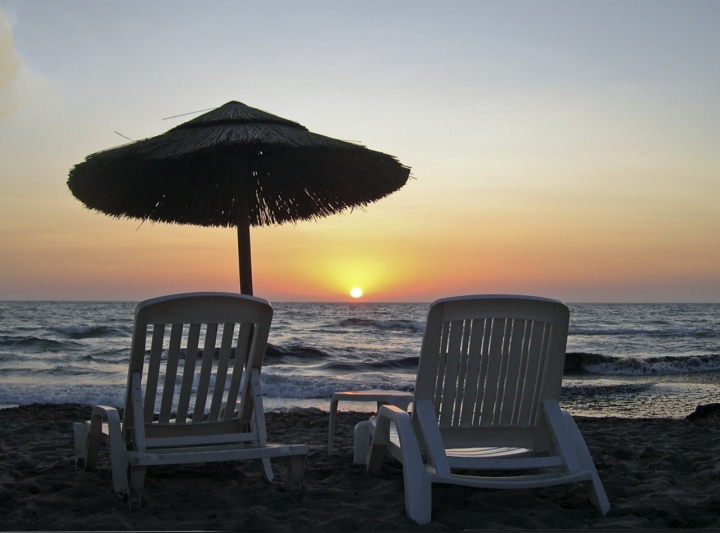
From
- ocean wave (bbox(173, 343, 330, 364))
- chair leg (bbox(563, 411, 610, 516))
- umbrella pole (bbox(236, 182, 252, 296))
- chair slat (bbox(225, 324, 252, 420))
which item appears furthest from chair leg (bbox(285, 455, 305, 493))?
ocean wave (bbox(173, 343, 330, 364))

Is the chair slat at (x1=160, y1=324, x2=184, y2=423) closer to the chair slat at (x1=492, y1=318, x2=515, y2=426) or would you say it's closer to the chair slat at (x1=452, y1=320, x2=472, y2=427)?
the chair slat at (x1=452, y1=320, x2=472, y2=427)

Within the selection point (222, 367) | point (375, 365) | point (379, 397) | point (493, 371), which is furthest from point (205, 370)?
point (375, 365)

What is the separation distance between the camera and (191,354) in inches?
113

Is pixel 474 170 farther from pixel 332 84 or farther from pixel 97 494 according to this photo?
pixel 97 494

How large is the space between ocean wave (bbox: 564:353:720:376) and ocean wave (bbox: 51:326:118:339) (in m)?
17.5

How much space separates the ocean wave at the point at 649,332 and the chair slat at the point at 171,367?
88.0ft

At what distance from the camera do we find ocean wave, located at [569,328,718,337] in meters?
26.2

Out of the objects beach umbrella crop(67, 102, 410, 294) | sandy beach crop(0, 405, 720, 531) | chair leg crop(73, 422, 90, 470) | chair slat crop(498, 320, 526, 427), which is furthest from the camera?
beach umbrella crop(67, 102, 410, 294)

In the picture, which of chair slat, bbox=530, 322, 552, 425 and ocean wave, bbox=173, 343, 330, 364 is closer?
chair slat, bbox=530, 322, 552, 425

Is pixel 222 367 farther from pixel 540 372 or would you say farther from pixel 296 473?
pixel 540 372

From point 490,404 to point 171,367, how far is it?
5.06 ft

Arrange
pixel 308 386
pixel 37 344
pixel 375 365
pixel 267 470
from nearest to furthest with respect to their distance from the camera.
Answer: pixel 267 470 → pixel 308 386 → pixel 375 365 → pixel 37 344

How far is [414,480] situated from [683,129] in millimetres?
11236

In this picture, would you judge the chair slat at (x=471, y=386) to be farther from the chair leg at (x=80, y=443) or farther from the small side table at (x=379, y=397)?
the chair leg at (x=80, y=443)
